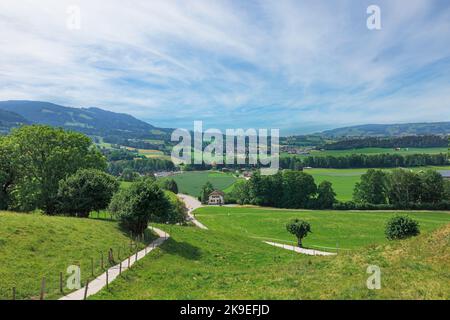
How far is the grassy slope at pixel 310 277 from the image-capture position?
18297mm

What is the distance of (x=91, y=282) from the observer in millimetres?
23297

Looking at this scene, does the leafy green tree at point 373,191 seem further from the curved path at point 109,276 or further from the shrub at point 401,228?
the curved path at point 109,276

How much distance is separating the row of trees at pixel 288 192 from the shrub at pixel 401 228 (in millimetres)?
79923

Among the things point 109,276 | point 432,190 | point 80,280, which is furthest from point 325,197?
point 80,280

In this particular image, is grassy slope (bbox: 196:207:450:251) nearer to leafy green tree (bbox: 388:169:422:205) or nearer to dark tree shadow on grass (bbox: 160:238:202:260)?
leafy green tree (bbox: 388:169:422:205)

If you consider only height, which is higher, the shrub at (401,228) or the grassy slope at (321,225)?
the shrub at (401,228)

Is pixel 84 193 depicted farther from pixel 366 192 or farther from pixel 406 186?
pixel 406 186

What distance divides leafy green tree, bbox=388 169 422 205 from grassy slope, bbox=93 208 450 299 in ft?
335

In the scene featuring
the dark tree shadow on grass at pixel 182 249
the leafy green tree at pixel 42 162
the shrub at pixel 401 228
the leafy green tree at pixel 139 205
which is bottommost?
the dark tree shadow on grass at pixel 182 249

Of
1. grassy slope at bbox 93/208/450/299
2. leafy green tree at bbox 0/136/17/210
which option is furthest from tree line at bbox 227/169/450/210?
leafy green tree at bbox 0/136/17/210

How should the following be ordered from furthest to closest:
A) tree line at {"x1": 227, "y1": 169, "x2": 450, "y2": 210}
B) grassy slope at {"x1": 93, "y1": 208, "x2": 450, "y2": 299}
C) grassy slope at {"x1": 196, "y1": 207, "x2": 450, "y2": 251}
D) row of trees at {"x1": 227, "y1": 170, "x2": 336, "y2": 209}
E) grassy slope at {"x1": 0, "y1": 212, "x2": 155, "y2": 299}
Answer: row of trees at {"x1": 227, "y1": 170, "x2": 336, "y2": 209} → tree line at {"x1": 227, "y1": 169, "x2": 450, "y2": 210} → grassy slope at {"x1": 196, "y1": 207, "x2": 450, "y2": 251} → grassy slope at {"x1": 0, "y1": 212, "x2": 155, "y2": 299} → grassy slope at {"x1": 93, "y1": 208, "x2": 450, "y2": 299}

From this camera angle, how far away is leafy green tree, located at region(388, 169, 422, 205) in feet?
394

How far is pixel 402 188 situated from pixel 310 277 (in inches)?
4554

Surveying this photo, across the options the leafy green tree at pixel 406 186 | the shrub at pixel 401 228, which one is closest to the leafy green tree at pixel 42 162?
the shrub at pixel 401 228
